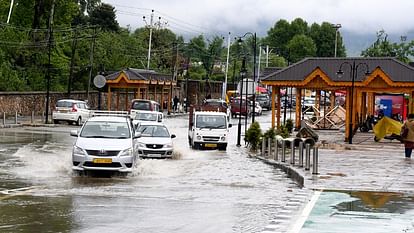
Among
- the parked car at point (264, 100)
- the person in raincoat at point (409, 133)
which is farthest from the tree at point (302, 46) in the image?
the person in raincoat at point (409, 133)

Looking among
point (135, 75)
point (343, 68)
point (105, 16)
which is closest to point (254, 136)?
point (343, 68)

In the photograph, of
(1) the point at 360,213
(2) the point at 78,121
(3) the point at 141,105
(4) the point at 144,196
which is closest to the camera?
(1) the point at 360,213

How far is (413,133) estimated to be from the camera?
1117 inches

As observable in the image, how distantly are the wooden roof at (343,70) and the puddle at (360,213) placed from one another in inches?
836

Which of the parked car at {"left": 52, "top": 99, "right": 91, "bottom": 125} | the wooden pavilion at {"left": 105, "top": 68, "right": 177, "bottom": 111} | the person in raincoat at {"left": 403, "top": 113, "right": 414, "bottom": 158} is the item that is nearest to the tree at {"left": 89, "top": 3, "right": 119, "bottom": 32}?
the wooden pavilion at {"left": 105, "top": 68, "right": 177, "bottom": 111}

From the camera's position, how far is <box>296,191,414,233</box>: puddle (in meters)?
13.1

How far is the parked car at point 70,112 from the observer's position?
51.7 metres

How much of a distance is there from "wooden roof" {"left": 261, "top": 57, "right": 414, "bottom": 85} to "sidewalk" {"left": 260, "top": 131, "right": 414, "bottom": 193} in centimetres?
344

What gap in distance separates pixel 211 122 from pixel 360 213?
23197 millimetres

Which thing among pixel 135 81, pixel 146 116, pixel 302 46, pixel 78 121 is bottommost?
pixel 78 121

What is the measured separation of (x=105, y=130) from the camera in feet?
75.6

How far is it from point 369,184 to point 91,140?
7.58m

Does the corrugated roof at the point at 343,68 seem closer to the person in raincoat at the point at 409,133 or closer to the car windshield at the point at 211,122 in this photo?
the car windshield at the point at 211,122

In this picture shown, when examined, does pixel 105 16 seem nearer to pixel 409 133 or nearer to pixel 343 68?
pixel 343 68
